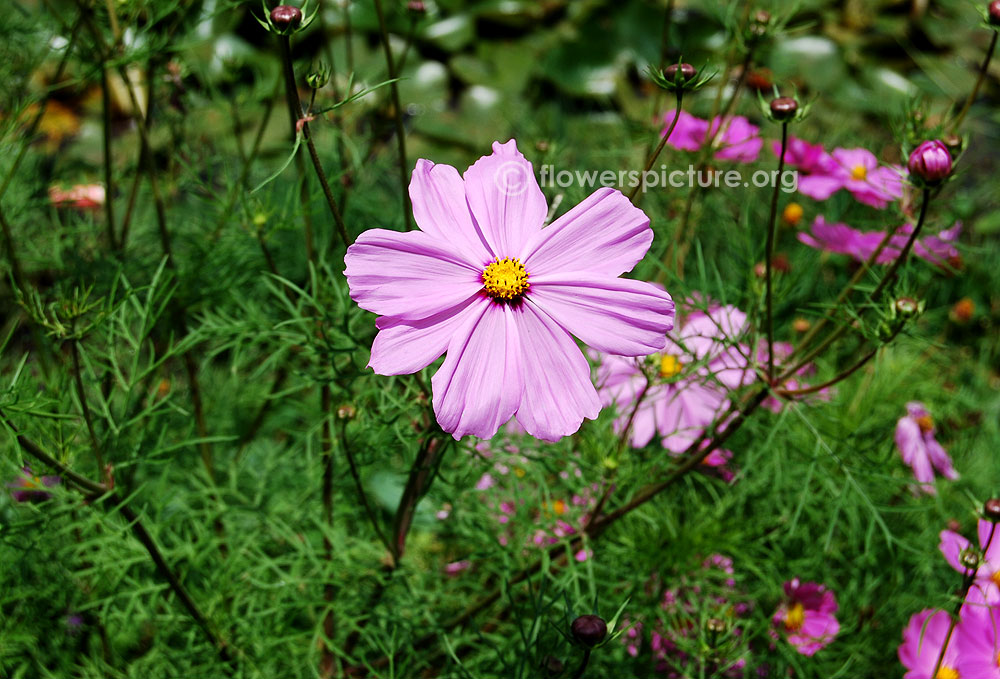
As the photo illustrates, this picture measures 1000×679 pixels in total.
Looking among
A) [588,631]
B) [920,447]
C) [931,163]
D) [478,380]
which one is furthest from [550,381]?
[920,447]

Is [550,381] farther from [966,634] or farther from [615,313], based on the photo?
[966,634]

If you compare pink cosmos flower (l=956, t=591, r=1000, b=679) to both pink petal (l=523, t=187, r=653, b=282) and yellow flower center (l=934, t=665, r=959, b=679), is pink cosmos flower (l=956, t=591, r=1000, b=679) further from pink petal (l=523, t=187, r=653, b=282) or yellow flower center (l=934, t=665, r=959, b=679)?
pink petal (l=523, t=187, r=653, b=282)

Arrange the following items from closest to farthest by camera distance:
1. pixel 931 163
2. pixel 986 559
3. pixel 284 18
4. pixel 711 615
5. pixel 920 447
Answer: pixel 284 18, pixel 931 163, pixel 986 559, pixel 711 615, pixel 920 447

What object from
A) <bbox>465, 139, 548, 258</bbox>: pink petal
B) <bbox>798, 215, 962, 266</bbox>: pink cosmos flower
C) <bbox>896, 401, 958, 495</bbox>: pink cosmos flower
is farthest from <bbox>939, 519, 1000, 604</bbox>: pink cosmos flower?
<bbox>465, 139, 548, 258</bbox>: pink petal

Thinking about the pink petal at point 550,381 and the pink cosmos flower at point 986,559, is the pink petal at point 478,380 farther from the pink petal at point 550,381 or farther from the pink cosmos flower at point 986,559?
the pink cosmos flower at point 986,559

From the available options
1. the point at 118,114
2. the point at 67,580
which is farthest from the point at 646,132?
the point at 118,114

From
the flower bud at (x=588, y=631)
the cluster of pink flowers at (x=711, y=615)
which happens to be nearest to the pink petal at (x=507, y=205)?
the flower bud at (x=588, y=631)
